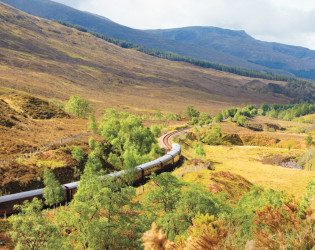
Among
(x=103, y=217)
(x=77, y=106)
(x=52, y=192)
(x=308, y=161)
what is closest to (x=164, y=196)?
(x=103, y=217)

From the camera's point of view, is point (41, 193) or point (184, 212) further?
point (41, 193)

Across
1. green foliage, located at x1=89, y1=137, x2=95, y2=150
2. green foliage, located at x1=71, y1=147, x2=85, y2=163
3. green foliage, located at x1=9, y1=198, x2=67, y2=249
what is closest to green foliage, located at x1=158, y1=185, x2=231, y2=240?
green foliage, located at x1=9, y1=198, x2=67, y2=249

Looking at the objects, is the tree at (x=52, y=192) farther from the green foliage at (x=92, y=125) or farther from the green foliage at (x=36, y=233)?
the green foliage at (x=92, y=125)

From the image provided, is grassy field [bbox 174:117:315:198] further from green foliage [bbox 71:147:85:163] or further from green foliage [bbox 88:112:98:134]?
green foliage [bbox 88:112:98:134]

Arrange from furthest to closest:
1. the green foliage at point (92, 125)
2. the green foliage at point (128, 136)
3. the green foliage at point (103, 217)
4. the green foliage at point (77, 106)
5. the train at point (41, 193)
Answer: the green foliage at point (77, 106)
the green foliage at point (92, 125)
the green foliage at point (128, 136)
the train at point (41, 193)
the green foliage at point (103, 217)

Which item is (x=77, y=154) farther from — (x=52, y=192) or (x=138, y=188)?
(x=52, y=192)

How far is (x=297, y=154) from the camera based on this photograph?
98312 millimetres

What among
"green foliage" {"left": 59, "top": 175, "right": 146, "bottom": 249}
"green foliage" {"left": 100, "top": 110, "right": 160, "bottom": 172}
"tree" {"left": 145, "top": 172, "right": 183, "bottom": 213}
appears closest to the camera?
"green foliage" {"left": 59, "top": 175, "right": 146, "bottom": 249}

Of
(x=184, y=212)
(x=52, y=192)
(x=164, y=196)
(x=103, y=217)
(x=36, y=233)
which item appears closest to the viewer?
(x=36, y=233)

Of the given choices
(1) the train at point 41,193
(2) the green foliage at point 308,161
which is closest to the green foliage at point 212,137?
(2) the green foliage at point 308,161

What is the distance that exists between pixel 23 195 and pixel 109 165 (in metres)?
25.4

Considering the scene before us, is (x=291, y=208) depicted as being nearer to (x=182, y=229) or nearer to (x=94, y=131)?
(x=182, y=229)

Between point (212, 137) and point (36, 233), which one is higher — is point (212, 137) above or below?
below

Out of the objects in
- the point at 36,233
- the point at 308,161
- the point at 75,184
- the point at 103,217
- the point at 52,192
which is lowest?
the point at 308,161
